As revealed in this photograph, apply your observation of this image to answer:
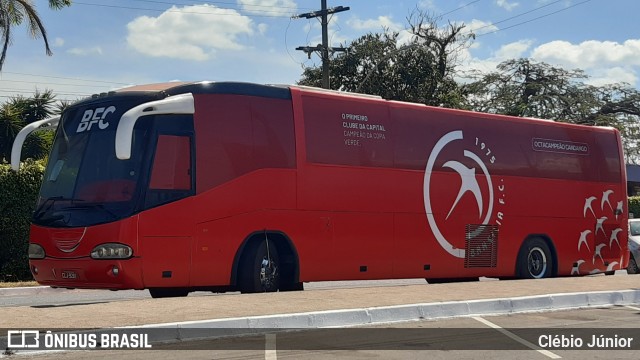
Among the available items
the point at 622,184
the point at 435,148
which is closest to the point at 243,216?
the point at 435,148

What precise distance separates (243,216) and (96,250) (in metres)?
2.35

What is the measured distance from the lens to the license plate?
11125 mm

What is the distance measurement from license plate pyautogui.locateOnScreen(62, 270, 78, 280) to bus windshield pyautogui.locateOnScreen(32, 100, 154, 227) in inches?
26.8

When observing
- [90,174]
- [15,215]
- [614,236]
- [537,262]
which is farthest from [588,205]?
[15,215]

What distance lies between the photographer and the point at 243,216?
12.2 meters

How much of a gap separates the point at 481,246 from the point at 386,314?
20.8 feet

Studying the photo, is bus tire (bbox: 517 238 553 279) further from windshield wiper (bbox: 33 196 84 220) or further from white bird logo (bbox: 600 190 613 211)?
windshield wiper (bbox: 33 196 84 220)

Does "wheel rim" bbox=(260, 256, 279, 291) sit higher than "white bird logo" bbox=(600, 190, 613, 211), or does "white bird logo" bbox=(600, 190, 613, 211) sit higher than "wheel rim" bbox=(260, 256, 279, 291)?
"white bird logo" bbox=(600, 190, 613, 211)

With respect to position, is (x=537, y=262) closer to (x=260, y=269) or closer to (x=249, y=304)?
(x=260, y=269)

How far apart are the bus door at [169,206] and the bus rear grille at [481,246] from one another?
6633mm

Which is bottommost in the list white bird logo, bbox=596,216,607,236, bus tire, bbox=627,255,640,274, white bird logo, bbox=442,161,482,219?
bus tire, bbox=627,255,640,274

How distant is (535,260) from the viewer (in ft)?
56.8

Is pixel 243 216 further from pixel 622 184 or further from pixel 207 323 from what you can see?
pixel 622 184

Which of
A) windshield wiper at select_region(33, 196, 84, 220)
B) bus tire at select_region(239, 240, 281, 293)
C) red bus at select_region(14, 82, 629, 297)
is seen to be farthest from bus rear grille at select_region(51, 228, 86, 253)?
bus tire at select_region(239, 240, 281, 293)
